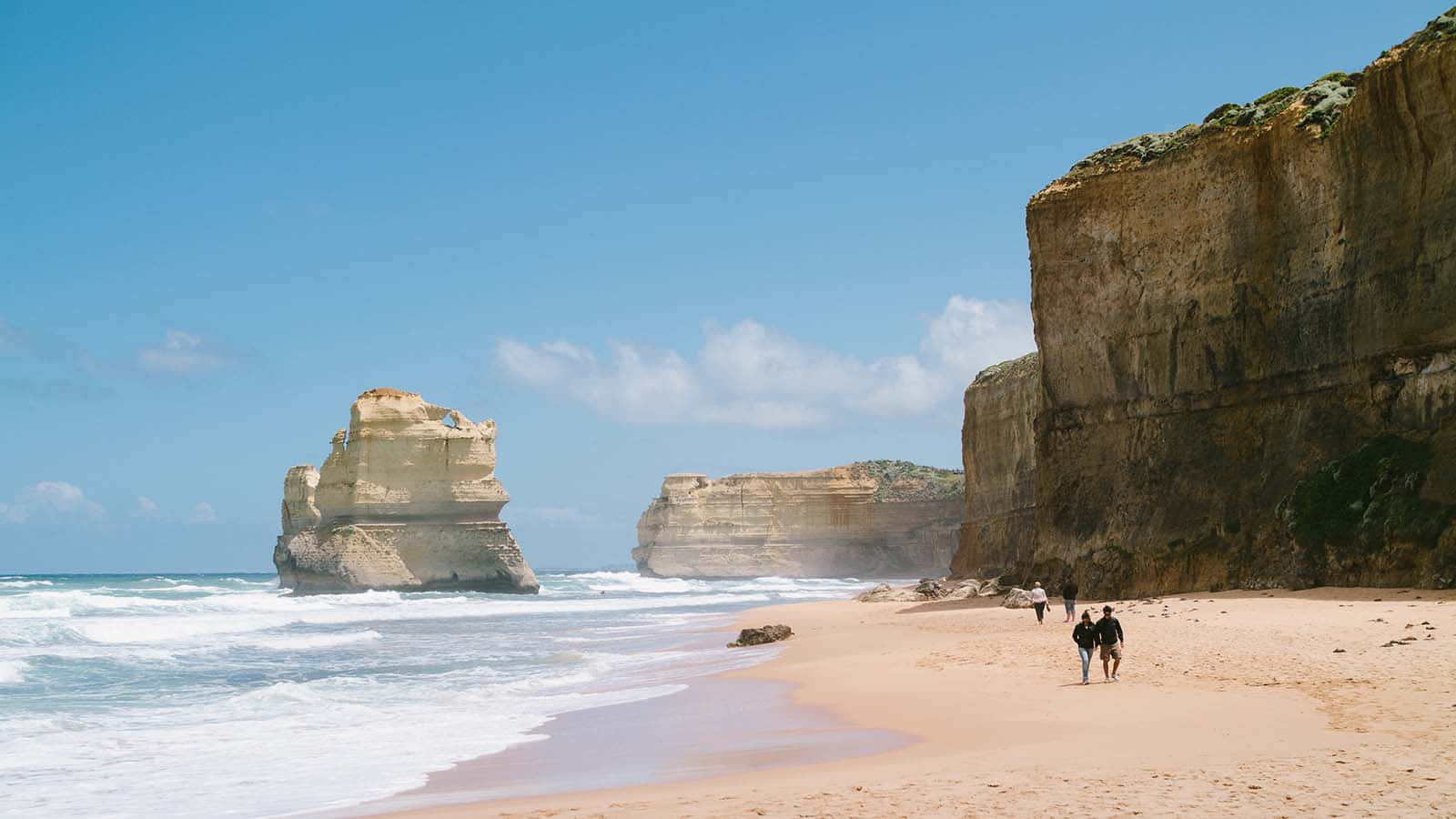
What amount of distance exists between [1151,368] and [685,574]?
8119 centimetres

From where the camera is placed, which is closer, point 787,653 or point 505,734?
point 505,734

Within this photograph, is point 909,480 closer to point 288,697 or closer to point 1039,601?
point 1039,601

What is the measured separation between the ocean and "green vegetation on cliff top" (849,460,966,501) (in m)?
59.1

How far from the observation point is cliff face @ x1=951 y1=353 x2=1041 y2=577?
160 feet

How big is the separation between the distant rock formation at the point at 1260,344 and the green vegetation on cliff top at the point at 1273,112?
59mm

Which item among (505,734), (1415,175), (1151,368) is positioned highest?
(1415,175)

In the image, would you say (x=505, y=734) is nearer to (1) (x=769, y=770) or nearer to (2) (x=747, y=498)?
(1) (x=769, y=770)

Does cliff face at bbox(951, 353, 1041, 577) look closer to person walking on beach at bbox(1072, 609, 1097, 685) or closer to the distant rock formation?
the distant rock formation

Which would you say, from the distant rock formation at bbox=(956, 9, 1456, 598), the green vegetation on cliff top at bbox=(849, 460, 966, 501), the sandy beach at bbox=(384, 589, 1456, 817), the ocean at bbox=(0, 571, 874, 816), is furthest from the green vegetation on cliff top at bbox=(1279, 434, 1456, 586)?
the green vegetation on cliff top at bbox=(849, 460, 966, 501)

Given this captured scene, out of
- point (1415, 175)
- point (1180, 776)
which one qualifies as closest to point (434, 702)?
point (1180, 776)

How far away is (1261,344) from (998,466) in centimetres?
2848

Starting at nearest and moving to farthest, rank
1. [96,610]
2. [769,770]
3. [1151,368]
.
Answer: [769,770] < [1151,368] < [96,610]

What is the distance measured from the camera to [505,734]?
13.9m

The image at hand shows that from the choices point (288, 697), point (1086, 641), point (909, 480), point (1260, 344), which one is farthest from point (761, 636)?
point (909, 480)
